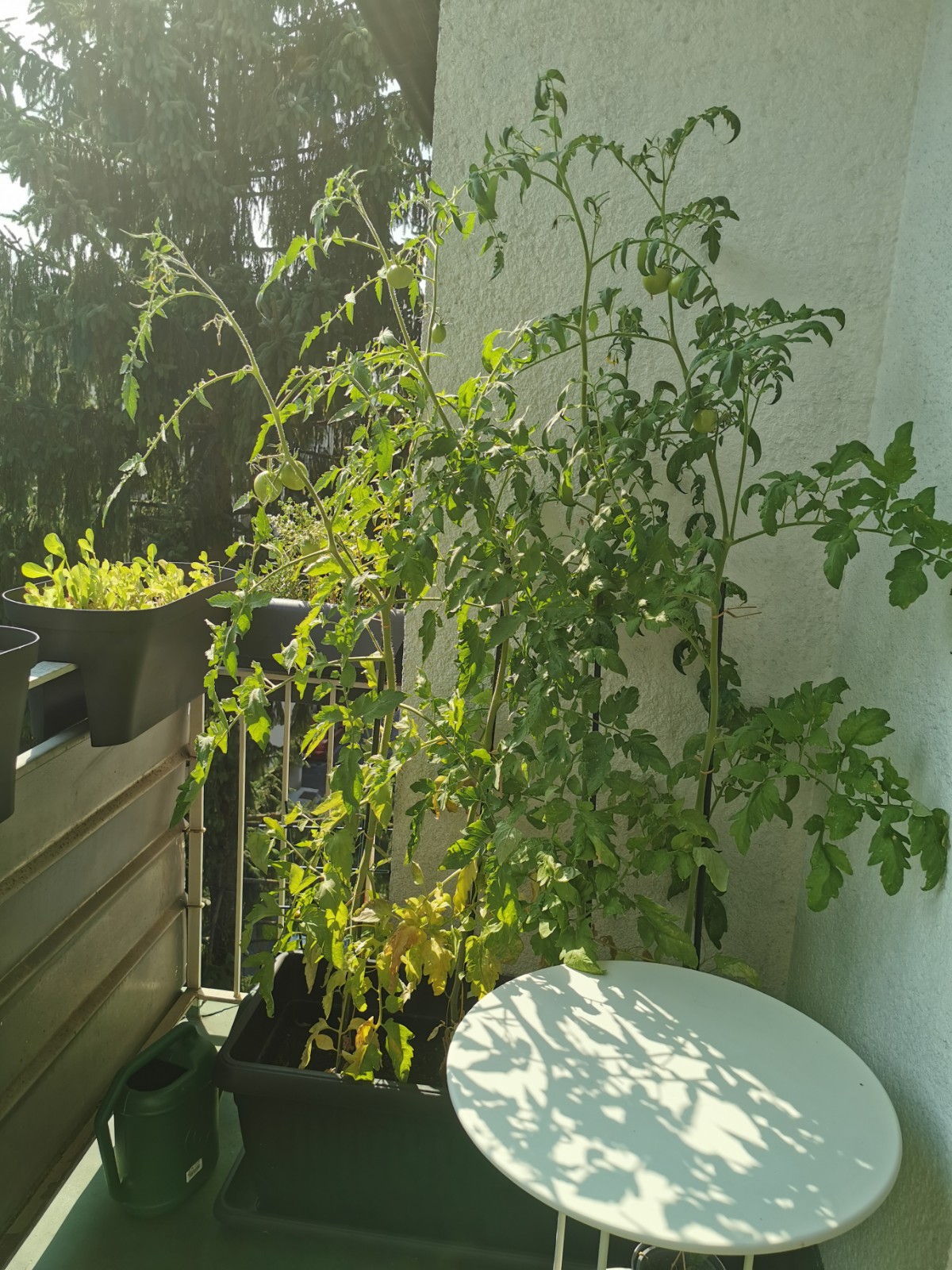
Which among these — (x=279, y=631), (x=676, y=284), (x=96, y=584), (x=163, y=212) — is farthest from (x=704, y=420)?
(x=163, y=212)

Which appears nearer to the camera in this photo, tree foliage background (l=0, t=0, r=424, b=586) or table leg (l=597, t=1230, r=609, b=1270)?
table leg (l=597, t=1230, r=609, b=1270)

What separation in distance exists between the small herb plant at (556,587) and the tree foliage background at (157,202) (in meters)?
5.47

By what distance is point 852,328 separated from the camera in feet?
5.69

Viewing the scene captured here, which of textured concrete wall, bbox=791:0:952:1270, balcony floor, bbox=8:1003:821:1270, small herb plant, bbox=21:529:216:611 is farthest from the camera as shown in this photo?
small herb plant, bbox=21:529:216:611

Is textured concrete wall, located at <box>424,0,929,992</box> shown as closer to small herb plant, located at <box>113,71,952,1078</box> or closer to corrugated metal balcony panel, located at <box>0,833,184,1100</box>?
small herb plant, located at <box>113,71,952,1078</box>

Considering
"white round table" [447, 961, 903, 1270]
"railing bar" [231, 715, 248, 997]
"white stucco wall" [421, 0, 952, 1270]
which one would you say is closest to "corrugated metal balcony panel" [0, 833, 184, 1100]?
"railing bar" [231, 715, 248, 997]

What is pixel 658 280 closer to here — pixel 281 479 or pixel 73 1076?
pixel 281 479

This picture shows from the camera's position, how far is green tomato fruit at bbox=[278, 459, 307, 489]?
1.43m

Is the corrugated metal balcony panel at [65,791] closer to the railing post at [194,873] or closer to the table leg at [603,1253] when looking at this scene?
the railing post at [194,873]

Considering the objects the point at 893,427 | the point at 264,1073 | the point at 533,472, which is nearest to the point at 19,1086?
the point at 264,1073

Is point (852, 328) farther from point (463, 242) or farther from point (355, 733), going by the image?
point (355, 733)

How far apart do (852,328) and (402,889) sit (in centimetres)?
146

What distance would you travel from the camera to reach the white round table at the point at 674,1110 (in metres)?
0.98

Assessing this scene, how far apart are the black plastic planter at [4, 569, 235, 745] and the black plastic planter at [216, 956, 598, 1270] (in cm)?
61
